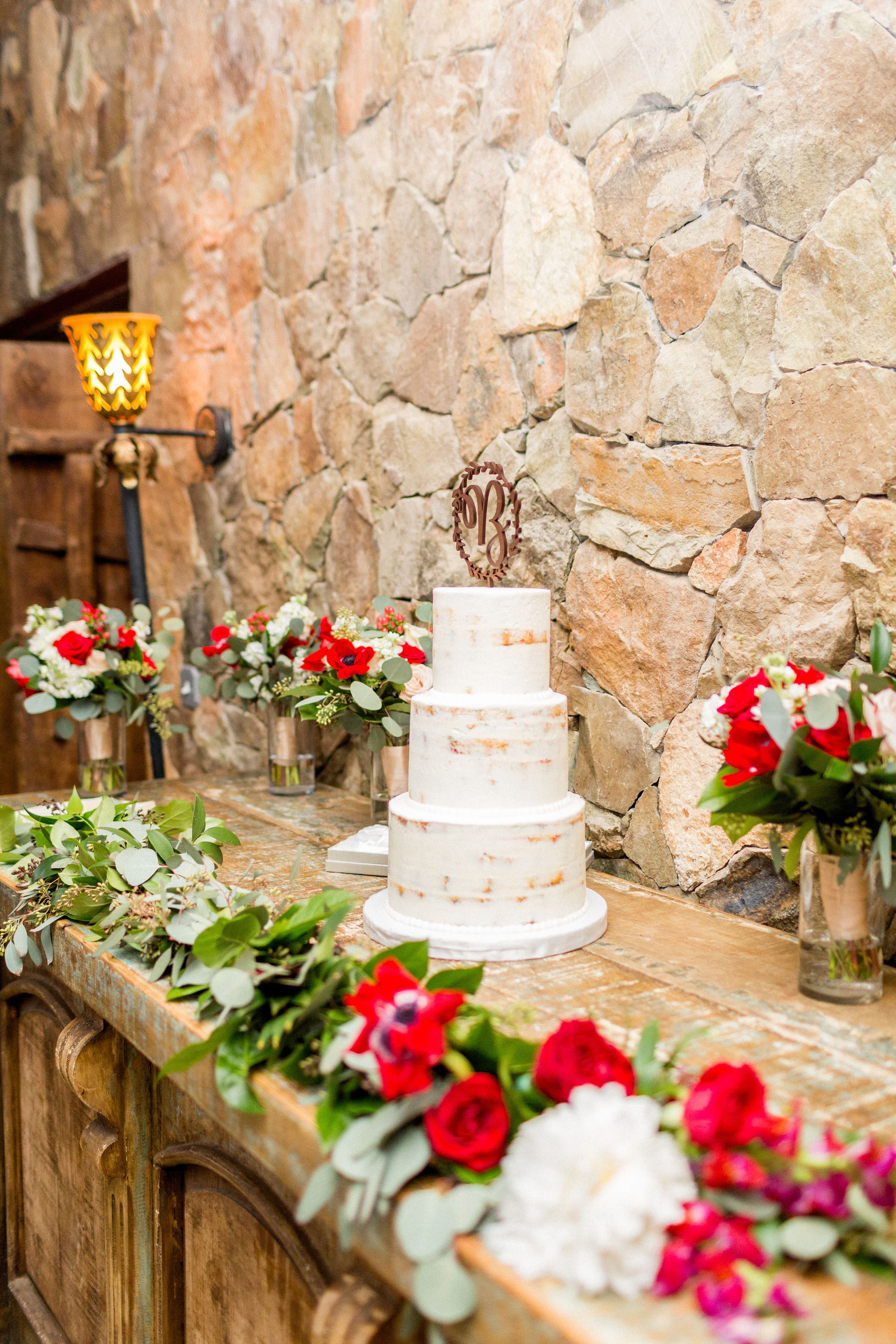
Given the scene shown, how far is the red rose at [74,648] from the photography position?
85.6 inches

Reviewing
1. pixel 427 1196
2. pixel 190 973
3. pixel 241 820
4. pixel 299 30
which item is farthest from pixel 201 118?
pixel 427 1196

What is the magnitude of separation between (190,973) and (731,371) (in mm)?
1019

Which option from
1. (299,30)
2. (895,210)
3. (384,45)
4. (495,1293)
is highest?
(299,30)

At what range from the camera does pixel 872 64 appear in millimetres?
1242

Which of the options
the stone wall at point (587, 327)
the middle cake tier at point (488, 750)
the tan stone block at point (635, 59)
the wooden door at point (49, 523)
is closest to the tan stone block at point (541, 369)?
the stone wall at point (587, 327)

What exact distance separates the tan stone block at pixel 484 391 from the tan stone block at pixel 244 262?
91 cm

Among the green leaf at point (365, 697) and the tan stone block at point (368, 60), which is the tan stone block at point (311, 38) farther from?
the green leaf at point (365, 697)

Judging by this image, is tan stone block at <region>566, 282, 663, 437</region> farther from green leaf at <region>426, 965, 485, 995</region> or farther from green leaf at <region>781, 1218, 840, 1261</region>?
green leaf at <region>781, 1218, 840, 1261</region>

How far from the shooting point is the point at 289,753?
2248mm

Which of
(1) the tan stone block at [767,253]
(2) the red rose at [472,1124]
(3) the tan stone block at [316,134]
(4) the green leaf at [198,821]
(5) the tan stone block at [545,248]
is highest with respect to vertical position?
(3) the tan stone block at [316,134]

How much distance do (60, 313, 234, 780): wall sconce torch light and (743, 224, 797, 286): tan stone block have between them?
5.20 feet

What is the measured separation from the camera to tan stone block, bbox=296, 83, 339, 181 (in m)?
2.34

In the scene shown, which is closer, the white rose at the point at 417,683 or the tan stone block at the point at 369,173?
the white rose at the point at 417,683

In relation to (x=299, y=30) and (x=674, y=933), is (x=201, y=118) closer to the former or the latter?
(x=299, y=30)
